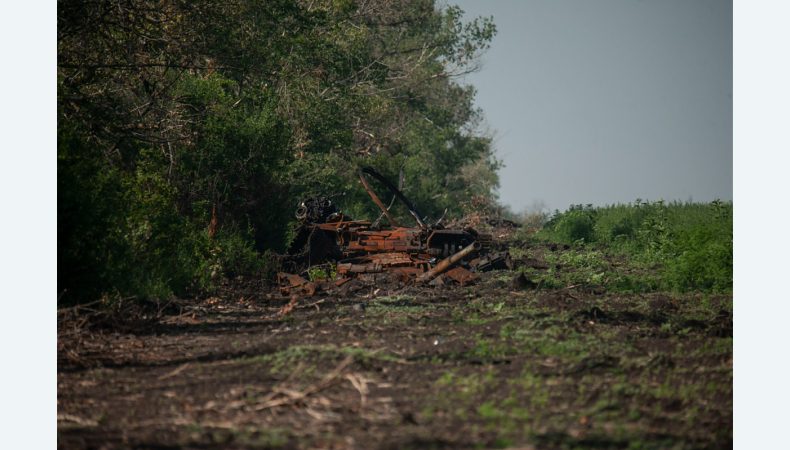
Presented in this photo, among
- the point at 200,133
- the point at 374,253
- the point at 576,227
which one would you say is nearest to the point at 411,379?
the point at 374,253

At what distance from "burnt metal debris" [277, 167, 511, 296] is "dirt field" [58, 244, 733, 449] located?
3.56 metres

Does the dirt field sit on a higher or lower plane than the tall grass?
lower

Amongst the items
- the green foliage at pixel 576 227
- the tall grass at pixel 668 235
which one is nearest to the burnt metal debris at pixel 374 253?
the tall grass at pixel 668 235

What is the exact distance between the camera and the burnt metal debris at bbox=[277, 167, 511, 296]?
16438 mm

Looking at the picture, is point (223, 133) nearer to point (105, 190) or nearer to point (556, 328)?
point (105, 190)

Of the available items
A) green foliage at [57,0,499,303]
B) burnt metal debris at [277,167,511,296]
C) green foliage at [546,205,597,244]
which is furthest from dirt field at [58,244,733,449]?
green foliage at [546,205,597,244]

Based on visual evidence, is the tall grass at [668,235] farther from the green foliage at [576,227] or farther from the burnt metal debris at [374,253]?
the burnt metal debris at [374,253]

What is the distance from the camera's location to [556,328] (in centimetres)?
1041

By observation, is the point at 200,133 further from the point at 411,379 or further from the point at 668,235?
the point at 411,379

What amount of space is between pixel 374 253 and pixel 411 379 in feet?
33.5

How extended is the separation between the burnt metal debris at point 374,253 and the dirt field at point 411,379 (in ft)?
11.7

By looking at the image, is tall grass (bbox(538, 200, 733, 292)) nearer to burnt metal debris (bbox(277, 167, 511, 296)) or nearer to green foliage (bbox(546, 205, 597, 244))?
green foliage (bbox(546, 205, 597, 244))

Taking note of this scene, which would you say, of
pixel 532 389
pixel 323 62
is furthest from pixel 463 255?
pixel 323 62

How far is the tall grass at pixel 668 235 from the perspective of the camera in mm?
14312
